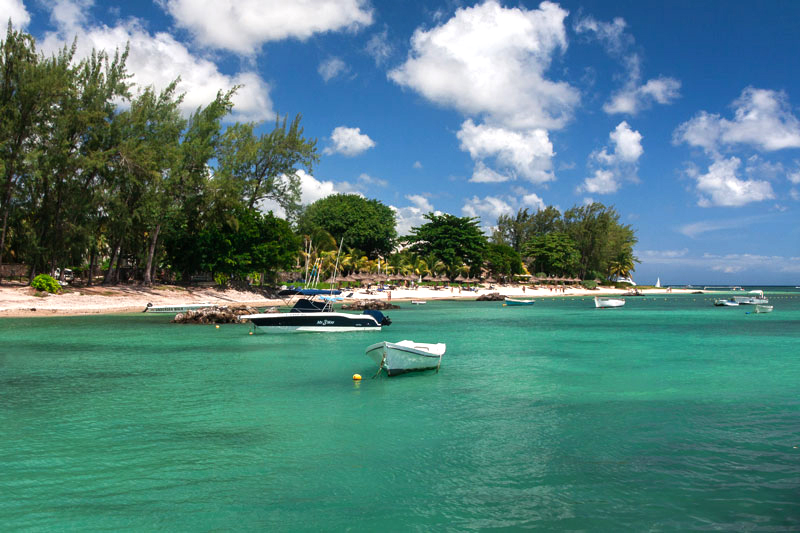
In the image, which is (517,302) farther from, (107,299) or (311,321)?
(107,299)

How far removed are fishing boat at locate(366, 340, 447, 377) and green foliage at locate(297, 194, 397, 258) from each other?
→ 85872 mm

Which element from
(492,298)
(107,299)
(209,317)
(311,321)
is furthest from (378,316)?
(492,298)

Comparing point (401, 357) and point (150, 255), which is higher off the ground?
point (150, 255)

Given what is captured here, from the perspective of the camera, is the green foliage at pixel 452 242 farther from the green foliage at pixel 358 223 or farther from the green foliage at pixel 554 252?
the green foliage at pixel 554 252

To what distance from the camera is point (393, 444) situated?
1198cm

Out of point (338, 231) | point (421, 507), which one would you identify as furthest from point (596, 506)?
point (338, 231)

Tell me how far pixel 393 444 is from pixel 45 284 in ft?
159

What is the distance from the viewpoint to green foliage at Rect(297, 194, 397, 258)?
361 feet

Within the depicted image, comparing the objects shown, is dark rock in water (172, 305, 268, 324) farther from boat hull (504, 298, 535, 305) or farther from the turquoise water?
boat hull (504, 298, 535, 305)

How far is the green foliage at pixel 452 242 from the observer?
362 ft

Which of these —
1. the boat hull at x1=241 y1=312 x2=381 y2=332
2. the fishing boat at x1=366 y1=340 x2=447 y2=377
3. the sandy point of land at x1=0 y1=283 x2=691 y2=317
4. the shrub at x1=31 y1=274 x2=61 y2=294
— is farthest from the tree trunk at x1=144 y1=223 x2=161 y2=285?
the fishing boat at x1=366 y1=340 x2=447 y2=377

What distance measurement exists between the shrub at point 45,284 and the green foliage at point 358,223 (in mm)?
59075

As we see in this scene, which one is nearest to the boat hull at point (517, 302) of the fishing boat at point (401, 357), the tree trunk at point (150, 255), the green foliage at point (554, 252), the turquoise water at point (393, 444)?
the tree trunk at point (150, 255)

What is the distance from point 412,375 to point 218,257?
4780 centimetres
